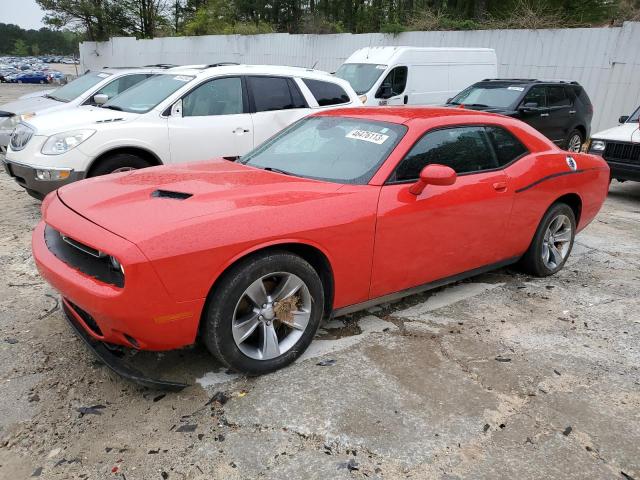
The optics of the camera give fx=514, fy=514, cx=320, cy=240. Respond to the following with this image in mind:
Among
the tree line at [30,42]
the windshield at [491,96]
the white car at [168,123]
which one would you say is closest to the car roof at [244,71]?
the white car at [168,123]

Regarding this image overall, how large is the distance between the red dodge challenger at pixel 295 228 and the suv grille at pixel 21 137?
296 centimetres

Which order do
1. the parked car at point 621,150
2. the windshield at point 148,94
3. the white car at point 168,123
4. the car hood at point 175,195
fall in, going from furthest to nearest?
the parked car at point 621,150 < the windshield at point 148,94 < the white car at point 168,123 < the car hood at point 175,195

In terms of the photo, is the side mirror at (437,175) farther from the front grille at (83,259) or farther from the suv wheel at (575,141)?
the suv wheel at (575,141)

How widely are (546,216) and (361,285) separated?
220cm

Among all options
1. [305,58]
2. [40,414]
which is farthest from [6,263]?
[305,58]

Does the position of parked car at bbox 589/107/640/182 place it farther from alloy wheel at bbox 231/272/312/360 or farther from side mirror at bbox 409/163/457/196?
alloy wheel at bbox 231/272/312/360

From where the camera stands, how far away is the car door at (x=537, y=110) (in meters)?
10.1

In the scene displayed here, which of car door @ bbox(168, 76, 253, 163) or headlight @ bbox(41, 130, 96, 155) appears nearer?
headlight @ bbox(41, 130, 96, 155)

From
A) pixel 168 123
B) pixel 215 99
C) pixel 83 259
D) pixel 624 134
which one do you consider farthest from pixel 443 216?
pixel 624 134

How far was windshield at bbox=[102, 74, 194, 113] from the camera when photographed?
20.3 feet

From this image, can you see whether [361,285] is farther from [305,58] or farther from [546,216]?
[305,58]

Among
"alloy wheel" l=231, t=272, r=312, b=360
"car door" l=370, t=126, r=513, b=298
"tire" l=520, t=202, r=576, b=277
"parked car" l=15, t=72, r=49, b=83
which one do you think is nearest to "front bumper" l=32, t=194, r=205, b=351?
"alloy wheel" l=231, t=272, r=312, b=360

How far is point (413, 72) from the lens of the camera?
11805 mm

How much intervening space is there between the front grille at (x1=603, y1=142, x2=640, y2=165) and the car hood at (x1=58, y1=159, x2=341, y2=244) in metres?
6.69
